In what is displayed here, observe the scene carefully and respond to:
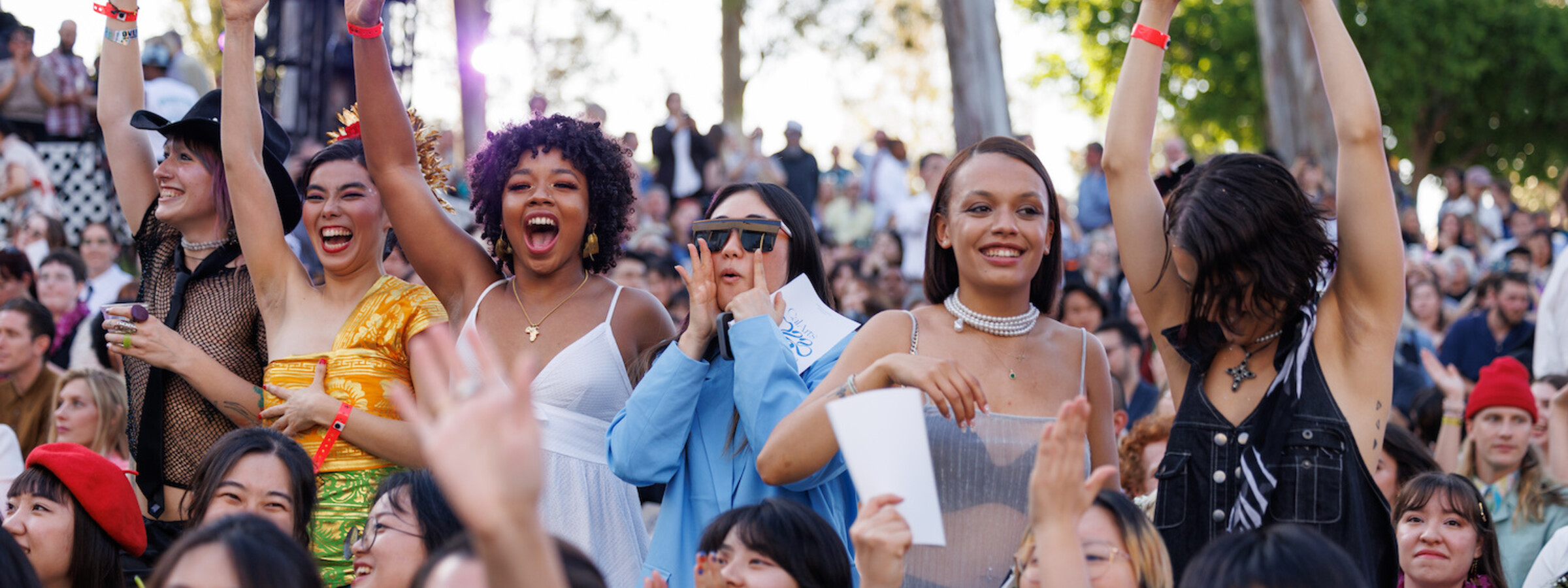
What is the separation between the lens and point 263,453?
329 centimetres

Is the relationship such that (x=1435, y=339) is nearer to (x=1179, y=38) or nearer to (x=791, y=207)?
(x=791, y=207)

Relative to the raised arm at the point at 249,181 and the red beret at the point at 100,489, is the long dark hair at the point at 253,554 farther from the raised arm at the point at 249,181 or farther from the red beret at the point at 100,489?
the raised arm at the point at 249,181

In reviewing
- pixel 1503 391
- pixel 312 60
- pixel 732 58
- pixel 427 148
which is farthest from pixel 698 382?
pixel 732 58

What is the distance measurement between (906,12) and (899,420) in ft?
93.8

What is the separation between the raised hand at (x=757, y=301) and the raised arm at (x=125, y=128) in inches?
78.6

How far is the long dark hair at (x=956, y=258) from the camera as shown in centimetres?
312

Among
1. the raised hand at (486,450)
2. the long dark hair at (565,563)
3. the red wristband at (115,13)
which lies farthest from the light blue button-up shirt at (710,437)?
the red wristband at (115,13)

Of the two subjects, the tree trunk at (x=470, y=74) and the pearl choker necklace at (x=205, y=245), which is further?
the tree trunk at (x=470, y=74)

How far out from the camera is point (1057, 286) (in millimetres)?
3301

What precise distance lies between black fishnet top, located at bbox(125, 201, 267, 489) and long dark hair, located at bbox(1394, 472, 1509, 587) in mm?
3449

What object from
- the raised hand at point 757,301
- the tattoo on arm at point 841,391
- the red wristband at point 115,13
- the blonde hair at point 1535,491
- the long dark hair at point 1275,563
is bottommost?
the blonde hair at point 1535,491

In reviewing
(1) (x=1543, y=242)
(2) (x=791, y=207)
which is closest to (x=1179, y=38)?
(1) (x=1543, y=242)

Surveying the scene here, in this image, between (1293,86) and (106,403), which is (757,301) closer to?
(106,403)

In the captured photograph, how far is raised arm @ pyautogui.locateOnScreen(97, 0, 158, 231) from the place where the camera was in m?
4.11
